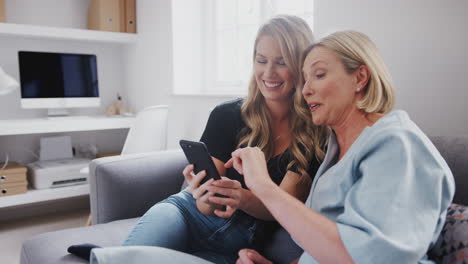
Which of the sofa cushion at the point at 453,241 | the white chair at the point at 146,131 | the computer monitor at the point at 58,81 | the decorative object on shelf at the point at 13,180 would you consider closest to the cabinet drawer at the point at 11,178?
the decorative object on shelf at the point at 13,180

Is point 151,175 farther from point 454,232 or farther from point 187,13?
point 187,13

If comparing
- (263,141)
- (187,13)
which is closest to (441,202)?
(263,141)

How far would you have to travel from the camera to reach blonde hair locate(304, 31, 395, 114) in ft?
2.72

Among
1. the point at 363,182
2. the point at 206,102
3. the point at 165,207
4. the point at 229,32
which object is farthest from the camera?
the point at 229,32

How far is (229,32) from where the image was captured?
271 centimetres

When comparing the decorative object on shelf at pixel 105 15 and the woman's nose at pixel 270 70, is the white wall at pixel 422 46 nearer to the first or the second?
the woman's nose at pixel 270 70

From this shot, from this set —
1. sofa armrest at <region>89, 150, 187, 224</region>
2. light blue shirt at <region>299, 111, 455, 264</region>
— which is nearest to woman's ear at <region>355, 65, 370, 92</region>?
light blue shirt at <region>299, 111, 455, 264</region>

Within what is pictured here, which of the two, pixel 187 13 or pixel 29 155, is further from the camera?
pixel 29 155

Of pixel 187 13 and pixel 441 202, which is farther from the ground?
pixel 187 13

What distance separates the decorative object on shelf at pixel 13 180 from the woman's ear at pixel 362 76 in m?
2.56

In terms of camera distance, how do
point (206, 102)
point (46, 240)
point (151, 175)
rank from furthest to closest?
point (206, 102) < point (151, 175) < point (46, 240)

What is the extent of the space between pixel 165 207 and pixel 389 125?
803 mm

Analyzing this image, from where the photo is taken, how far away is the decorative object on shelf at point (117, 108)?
334 centimetres

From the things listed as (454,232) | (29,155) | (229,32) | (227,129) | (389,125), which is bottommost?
(29,155)
